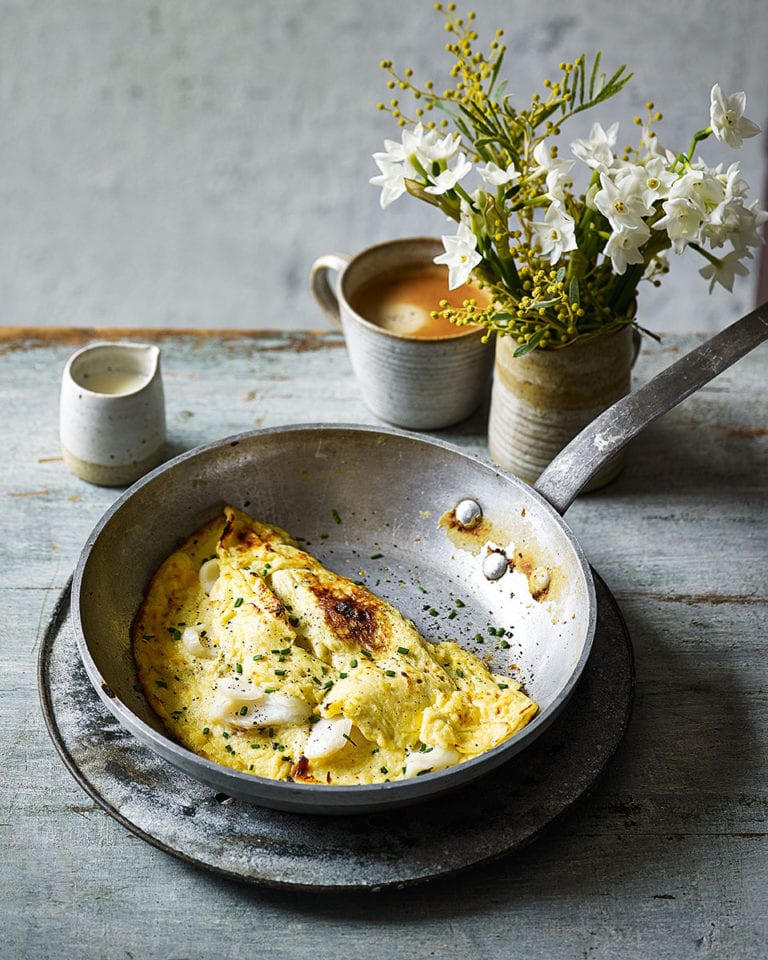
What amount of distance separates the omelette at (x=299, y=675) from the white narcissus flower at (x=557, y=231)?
1.92ft

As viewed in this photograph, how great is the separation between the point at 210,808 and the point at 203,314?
2.92m

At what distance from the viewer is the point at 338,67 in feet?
11.6


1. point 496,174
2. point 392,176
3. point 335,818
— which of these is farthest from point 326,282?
point 335,818

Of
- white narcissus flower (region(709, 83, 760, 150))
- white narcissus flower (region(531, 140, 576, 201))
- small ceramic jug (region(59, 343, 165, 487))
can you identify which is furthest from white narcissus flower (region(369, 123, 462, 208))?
small ceramic jug (region(59, 343, 165, 487))

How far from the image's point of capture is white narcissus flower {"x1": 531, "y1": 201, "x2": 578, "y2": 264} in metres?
1.48

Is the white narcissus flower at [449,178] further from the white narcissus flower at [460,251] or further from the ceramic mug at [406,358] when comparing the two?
the ceramic mug at [406,358]

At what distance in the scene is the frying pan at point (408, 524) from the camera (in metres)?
1.43

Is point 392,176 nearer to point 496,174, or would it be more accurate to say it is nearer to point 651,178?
point 496,174

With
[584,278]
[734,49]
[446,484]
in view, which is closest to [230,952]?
[446,484]

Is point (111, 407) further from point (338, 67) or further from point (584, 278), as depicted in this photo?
point (338, 67)

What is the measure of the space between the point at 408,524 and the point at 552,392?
1.07 ft

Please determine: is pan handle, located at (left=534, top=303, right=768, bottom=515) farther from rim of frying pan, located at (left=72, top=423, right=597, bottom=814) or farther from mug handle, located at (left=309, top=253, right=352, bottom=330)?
mug handle, located at (left=309, top=253, right=352, bottom=330)

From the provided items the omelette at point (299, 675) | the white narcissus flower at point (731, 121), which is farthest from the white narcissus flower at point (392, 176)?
the omelette at point (299, 675)

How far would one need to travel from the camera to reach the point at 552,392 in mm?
1708
